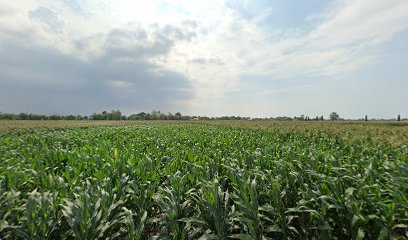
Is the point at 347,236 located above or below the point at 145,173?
→ below

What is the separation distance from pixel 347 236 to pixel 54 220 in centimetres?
456

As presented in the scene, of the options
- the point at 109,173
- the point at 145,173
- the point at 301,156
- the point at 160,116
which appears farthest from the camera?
the point at 160,116

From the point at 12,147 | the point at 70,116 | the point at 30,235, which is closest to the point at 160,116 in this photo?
the point at 70,116

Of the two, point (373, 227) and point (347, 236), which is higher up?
point (373, 227)

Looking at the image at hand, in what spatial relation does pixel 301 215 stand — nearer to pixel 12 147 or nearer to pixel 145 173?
pixel 145 173

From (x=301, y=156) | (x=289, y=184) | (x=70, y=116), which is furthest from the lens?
(x=70, y=116)

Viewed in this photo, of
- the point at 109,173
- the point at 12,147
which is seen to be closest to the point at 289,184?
the point at 109,173

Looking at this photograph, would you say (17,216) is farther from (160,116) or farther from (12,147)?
(160,116)

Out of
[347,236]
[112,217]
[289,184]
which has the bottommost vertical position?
[347,236]

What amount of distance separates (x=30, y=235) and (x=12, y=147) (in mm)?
9090

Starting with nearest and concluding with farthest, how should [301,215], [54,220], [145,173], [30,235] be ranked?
[30,235]
[54,220]
[301,215]
[145,173]

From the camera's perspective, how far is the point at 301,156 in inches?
226

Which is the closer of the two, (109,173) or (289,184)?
(289,184)

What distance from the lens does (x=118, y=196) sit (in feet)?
11.6
